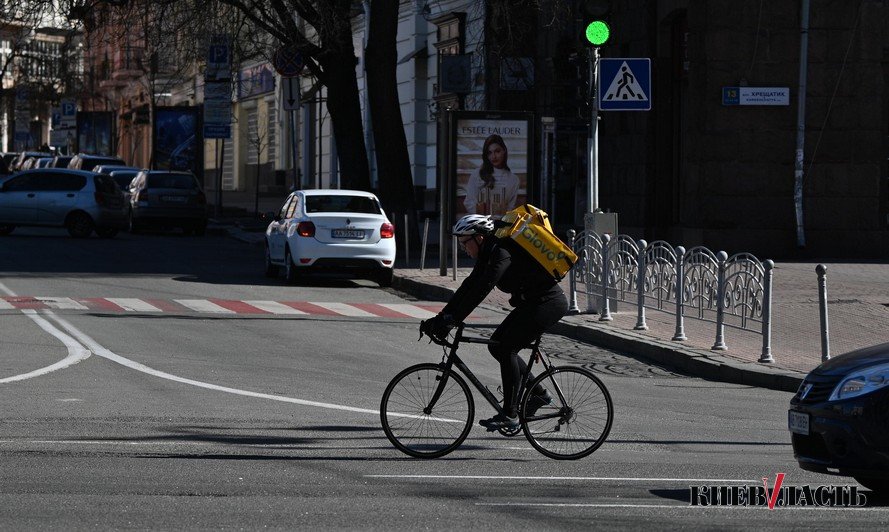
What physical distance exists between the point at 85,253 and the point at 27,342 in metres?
15.0

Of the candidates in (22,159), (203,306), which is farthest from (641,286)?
(22,159)

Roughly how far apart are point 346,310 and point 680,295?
5457 mm

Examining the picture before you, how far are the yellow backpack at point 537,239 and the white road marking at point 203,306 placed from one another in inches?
418

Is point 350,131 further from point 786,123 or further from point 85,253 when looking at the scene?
point 786,123

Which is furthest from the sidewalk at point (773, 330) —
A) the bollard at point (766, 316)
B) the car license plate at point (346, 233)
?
the car license plate at point (346, 233)

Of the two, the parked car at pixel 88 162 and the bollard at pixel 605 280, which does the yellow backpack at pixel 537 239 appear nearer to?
the bollard at pixel 605 280

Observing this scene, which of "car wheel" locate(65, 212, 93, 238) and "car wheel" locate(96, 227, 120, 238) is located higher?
"car wheel" locate(65, 212, 93, 238)

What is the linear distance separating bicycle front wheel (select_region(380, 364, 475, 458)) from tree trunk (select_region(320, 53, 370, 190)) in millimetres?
21064

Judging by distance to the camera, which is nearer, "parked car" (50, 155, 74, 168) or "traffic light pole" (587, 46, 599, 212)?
"traffic light pole" (587, 46, 599, 212)

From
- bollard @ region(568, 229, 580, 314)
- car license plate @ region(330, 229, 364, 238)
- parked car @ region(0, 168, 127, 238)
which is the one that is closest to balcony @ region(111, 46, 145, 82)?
parked car @ region(0, 168, 127, 238)

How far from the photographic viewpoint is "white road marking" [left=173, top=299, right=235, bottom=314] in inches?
764

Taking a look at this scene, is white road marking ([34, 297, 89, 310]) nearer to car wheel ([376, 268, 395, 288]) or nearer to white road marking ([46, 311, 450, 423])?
white road marking ([46, 311, 450, 423])

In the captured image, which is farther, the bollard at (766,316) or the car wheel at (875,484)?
the bollard at (766,316)

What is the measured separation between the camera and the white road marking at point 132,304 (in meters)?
19.3
